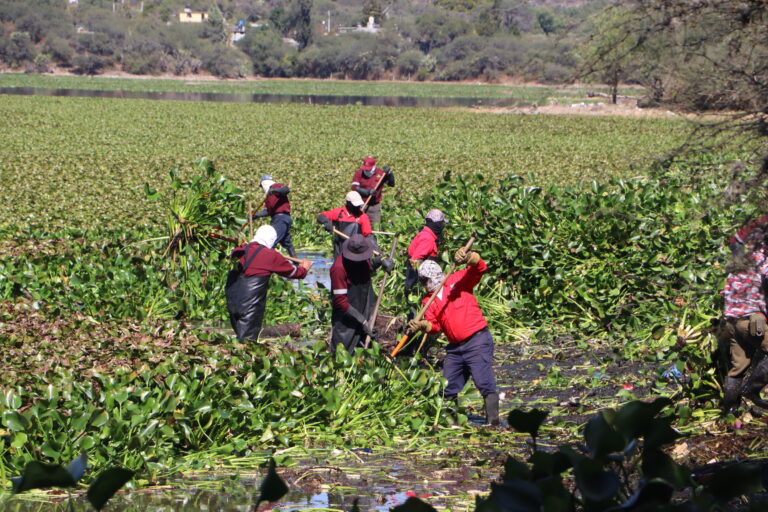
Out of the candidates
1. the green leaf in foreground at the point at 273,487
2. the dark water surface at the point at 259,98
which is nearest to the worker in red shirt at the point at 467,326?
the green leaf in foreground at the point at 273,487

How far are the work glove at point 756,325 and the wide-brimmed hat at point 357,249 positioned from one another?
3610 millimetres

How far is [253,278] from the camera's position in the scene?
10070 millimetres

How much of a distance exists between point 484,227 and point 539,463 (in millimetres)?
10496

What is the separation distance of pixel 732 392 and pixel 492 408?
1938 millimetres

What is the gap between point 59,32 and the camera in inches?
4951

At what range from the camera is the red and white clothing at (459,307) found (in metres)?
8.30

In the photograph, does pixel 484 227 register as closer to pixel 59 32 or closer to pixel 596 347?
pixel 596 347

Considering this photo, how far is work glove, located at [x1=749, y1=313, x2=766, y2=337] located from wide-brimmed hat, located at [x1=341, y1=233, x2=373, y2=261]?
3.61 metres

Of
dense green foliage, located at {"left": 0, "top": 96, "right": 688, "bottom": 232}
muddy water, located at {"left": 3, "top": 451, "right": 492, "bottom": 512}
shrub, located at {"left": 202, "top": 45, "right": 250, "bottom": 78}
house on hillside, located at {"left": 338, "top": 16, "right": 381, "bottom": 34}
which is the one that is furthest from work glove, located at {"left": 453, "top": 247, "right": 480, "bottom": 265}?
house on hillside, located at {"left": 338, "top": 16, "right": 381, "bottom": 34}

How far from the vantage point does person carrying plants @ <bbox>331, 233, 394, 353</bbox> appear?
9531 millimetres

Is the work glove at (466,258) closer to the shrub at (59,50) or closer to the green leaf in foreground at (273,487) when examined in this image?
the green leaf in foreground at (273,487)

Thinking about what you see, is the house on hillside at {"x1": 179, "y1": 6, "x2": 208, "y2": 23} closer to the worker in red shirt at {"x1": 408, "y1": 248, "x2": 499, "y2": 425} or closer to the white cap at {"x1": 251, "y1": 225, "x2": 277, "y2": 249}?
the white cap at {"x1": 251, "y1": 225, "x2": 277, "y2": 249}

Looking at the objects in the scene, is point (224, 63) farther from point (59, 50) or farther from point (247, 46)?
point (59, 50)

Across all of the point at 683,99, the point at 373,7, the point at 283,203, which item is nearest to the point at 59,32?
the point at 373,7
